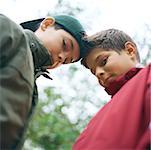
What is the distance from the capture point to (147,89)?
121 cm

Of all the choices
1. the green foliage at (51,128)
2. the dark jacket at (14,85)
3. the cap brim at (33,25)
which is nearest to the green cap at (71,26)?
the cap brim at (33,25)

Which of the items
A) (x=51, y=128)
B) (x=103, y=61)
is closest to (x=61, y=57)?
(x=103, y=61)

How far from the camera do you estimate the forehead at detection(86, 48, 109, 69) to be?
171 cm

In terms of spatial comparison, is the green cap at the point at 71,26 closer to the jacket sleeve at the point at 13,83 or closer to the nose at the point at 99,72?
the nose at the point at 99,72

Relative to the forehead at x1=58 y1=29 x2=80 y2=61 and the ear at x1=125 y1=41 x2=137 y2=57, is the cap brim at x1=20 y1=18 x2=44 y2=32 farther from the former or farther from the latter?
the ear at x1=125 y1=41 x2=137 y2=57

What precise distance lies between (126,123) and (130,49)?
650 mm

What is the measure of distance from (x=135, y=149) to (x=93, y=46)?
2.28ft

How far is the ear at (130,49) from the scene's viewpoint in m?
1.74

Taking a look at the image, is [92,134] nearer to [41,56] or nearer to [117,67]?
[41,56]

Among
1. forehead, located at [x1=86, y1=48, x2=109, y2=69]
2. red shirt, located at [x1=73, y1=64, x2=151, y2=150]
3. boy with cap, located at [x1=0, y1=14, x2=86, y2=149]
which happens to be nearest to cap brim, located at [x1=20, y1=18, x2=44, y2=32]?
forehead, located at [x1=86, y1=48, x2=109, y2=69]

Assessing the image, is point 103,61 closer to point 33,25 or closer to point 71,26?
point 71,26

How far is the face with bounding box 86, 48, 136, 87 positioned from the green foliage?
2775 mm

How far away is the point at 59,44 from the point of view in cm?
167

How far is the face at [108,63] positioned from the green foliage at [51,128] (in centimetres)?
278
